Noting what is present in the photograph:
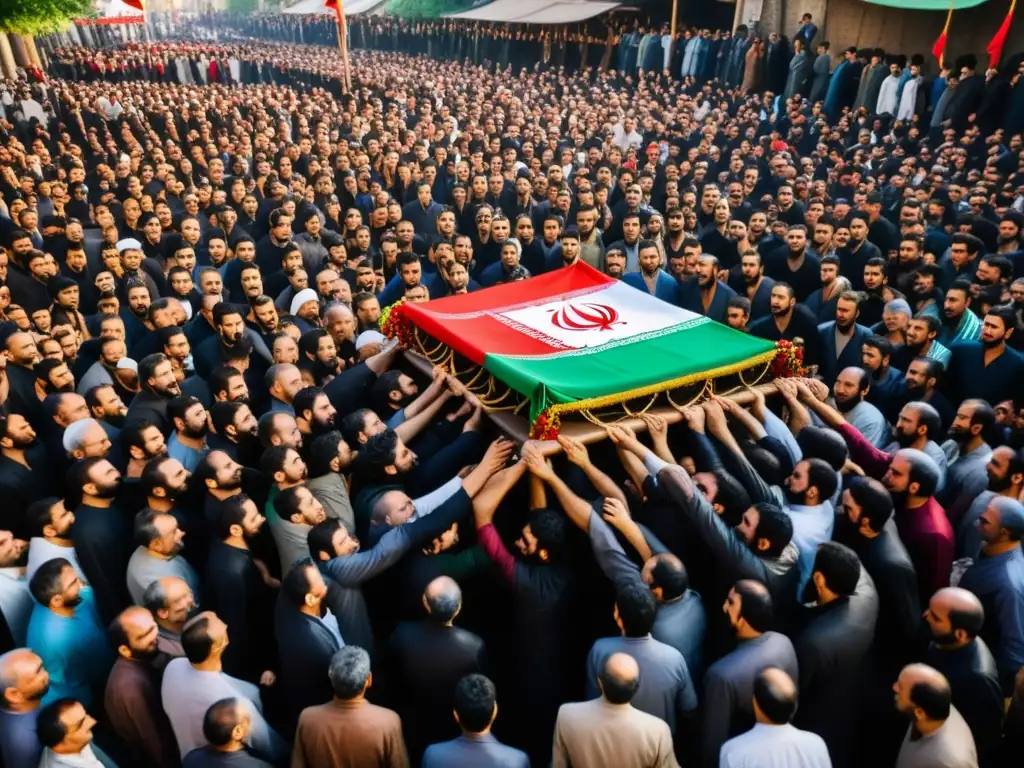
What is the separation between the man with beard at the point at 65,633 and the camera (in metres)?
3.14

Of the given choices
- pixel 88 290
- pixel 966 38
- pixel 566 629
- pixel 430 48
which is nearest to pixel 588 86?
pixel 966 38

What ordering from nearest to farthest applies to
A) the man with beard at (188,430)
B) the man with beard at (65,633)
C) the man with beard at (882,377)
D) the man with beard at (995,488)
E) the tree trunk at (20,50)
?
1. the man with beard at (65,633)
2. the man with beard at (995,488)
3. the man with beard at (188,430)
4. the man with beard at (882,377)
5. the tree trunk at (20,50)

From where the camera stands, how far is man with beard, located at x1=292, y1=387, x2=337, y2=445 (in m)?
4.23

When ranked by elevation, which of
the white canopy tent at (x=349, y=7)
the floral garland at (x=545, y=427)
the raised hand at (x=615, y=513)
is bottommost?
the raised hand at (x=615, y=513)

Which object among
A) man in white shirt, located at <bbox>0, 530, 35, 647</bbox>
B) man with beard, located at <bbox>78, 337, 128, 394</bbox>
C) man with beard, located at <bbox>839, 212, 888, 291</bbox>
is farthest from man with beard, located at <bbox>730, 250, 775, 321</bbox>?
man in white shirt, located at <bbox>0, 530, 35, 647</bbox>

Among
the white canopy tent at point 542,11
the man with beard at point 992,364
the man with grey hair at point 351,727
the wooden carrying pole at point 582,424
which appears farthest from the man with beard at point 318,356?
the white canopy tent at point 542,11

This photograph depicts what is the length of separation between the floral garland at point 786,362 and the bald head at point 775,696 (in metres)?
2.30

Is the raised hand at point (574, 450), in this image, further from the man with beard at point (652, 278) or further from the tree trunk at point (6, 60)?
the tree trunk at point (6, 60)

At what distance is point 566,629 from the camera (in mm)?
3244

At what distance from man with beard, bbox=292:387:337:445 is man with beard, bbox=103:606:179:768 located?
4.80 feet

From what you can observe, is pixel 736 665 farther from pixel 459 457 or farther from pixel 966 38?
pixel 966 38

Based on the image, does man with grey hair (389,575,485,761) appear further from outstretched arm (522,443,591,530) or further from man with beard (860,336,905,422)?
man with beard (860,336,905,422)

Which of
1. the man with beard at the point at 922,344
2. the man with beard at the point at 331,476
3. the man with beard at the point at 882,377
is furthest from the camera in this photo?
the man with beard at the point at 922,344

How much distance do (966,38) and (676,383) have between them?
1524 cm
